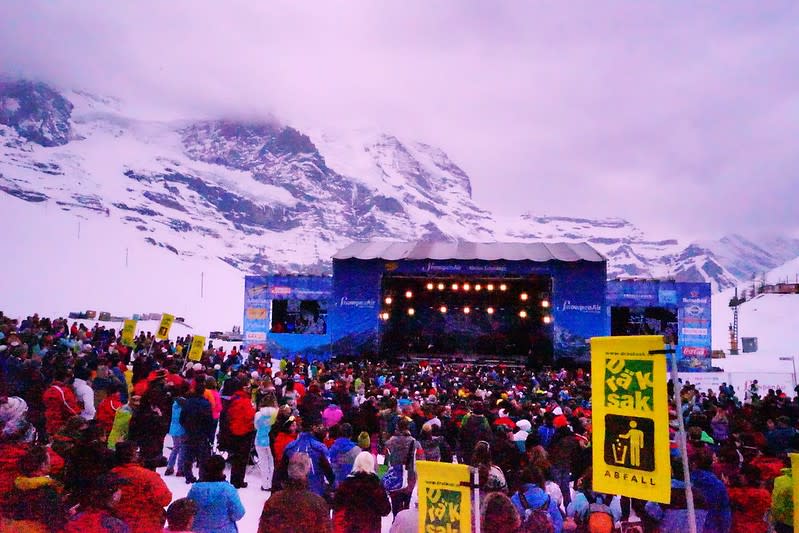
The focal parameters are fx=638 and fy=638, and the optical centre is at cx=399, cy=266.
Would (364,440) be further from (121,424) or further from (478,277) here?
(478,277)

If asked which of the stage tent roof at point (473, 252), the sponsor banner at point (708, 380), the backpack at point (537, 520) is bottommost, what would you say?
the sponsor banner at point (708, 380)

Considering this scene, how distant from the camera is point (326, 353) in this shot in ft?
84.7

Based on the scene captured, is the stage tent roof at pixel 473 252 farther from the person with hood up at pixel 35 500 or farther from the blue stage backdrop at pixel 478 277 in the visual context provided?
the person with hood up at pixel 35 500

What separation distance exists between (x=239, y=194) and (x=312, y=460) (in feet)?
476

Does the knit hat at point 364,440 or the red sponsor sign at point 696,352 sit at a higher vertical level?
the red sponsor sign at point 696,352

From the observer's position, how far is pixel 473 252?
25016mm

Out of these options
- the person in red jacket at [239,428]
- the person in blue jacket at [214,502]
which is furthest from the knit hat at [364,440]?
the person in blue jacket at [214,502]

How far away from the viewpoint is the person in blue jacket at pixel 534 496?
427cm

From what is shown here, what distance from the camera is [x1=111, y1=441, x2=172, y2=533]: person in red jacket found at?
3840 mm

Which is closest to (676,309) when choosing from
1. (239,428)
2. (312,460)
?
(239,428)

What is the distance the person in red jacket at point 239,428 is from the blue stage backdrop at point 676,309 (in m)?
22.9

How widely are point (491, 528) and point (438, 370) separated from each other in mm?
17322

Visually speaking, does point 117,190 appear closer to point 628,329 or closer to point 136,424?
point 628,329

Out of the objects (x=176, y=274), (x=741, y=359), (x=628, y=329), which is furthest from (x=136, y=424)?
(x=176, y=274)
